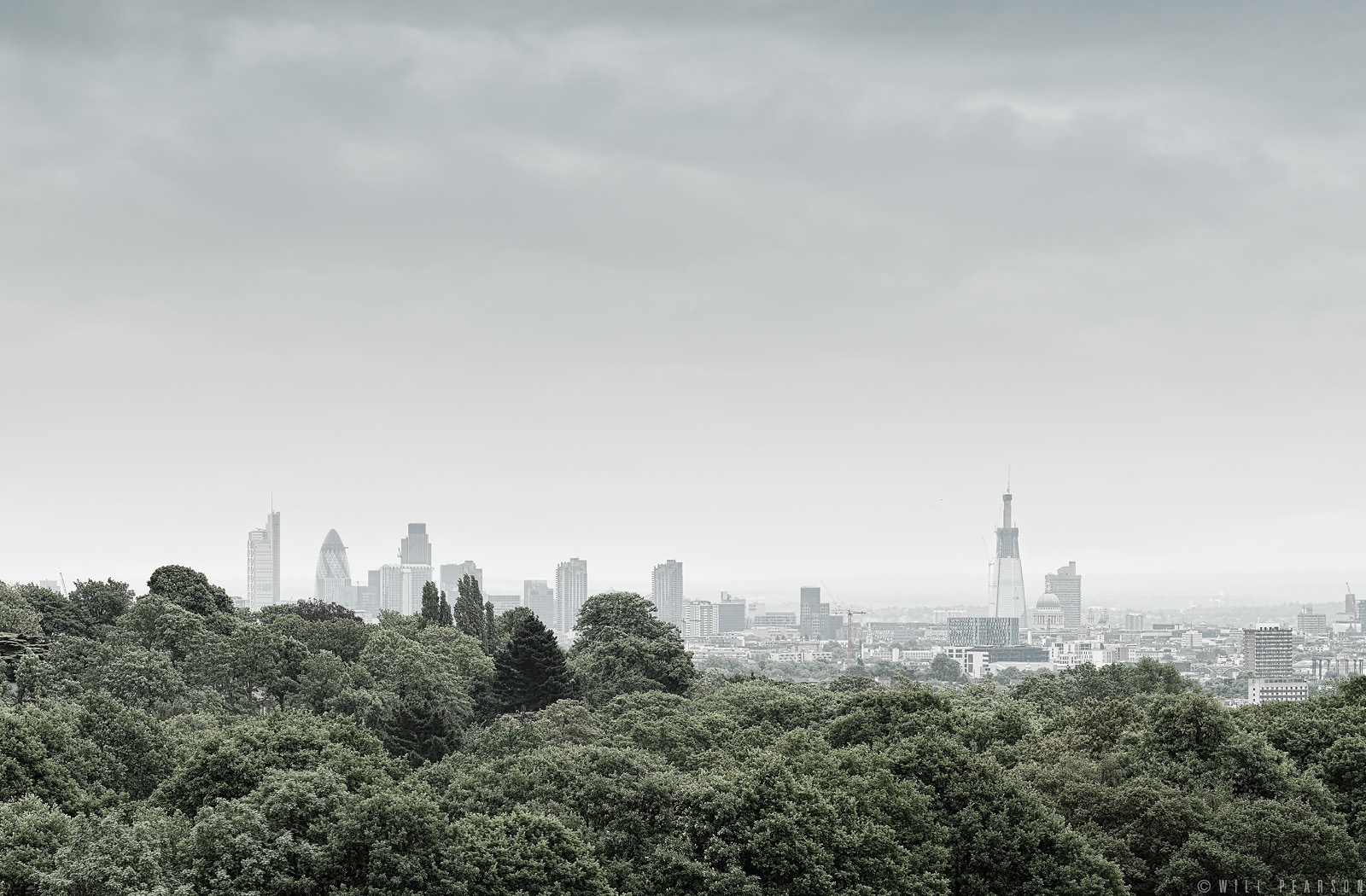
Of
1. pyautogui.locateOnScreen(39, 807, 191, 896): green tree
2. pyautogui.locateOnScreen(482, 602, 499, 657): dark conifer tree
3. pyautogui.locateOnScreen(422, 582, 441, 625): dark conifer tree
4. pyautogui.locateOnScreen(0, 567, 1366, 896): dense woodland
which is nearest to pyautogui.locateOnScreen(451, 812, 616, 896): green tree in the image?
pyautogui.locateOnScreen(0, 567, 1366, 896): dense woodland

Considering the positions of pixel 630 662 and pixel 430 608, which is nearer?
pixel 630 662

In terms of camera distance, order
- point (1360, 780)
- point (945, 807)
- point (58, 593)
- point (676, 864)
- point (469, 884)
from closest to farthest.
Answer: point (469, 884) < point (676, 864) < point (945, 807) < point (1360, 780) < point (58, 593)

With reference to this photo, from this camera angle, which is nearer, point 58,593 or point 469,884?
point 469,884

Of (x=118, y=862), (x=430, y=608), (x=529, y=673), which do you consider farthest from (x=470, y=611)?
(x=118, y=862)

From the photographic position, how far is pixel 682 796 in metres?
33.3

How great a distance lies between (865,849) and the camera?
3234 centimetres

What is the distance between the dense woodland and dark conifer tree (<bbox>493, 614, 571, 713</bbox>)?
813 centimetres

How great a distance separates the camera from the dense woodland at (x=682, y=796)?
93.5 ft

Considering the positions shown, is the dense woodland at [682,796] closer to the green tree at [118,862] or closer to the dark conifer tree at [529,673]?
the green tree at [118,862]

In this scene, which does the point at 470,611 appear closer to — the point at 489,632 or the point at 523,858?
the point at 489,632

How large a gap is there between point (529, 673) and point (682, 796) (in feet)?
108

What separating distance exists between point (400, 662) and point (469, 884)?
37243mm

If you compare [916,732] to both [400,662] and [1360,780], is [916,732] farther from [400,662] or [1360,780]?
[400,662]

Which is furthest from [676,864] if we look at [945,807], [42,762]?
[42,762]
